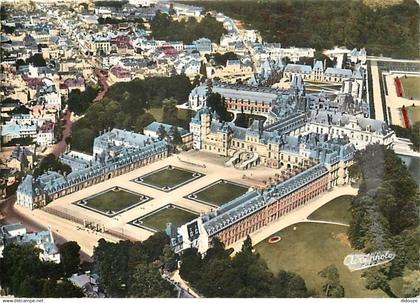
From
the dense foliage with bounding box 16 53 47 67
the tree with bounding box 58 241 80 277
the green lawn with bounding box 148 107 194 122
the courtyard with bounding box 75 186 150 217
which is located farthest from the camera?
the green lawn with bounding box 148 107 194 122

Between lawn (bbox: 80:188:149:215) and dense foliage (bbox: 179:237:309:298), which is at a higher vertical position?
lawn (bbox: 80:188:149:215)

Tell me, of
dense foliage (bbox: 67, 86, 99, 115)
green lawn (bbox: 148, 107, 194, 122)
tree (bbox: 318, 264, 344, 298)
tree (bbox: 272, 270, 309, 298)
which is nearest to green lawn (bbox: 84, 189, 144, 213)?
dense foliage (bbox: 67, 86, 99, 115)

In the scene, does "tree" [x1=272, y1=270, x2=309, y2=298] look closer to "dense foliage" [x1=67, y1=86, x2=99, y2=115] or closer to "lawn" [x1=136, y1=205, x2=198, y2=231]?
"lawn" [x1=136, y1=205, x2=198, y2=231]

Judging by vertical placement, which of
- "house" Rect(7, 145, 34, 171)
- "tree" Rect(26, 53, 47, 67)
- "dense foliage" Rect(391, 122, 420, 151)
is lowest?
"house" Rect(7, 145, 34, 171)

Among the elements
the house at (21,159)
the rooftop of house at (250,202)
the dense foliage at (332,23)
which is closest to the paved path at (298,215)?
the rooftop of house at (250,202)

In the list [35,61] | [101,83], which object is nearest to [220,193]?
[101,83]

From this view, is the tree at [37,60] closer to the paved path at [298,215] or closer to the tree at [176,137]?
the tree at [176,137]

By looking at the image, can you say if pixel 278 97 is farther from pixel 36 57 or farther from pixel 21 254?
pixel 21 254
